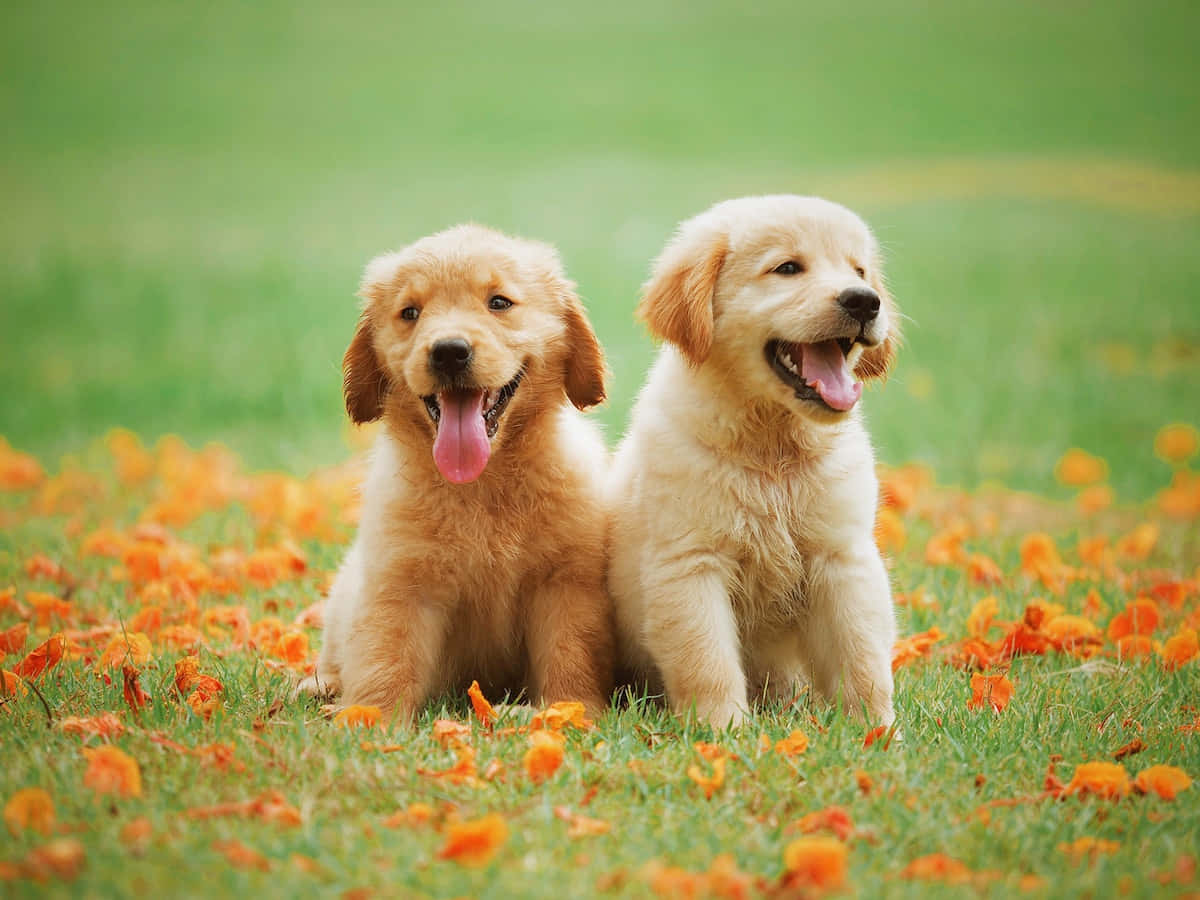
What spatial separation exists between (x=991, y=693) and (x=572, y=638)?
117 cm

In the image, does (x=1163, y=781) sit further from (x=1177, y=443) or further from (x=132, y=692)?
(x=1177, y=443)

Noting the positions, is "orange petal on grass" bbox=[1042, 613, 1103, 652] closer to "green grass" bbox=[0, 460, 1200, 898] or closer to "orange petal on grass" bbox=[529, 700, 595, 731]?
"green grass" bbox=[0, 460, 1200, 898]

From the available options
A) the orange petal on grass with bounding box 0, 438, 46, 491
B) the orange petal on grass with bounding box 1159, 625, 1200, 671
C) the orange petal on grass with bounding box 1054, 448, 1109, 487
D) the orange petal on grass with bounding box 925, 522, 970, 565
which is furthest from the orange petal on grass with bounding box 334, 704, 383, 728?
the orange petal on grass with bounding box 1054, 448, 1109, 487

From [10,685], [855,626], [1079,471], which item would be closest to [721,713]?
[855,626]

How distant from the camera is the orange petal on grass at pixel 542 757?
282 cm

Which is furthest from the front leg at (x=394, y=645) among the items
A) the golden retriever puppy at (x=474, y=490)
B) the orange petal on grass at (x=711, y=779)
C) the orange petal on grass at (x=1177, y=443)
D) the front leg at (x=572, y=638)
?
the orange petal on grass at (x=1177, y=443)

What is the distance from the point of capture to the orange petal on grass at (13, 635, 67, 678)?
139 inches

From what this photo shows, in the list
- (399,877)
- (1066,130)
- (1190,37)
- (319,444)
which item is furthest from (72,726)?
(1190,37)

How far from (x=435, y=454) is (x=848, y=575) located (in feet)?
3.79

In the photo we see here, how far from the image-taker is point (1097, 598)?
446 cm

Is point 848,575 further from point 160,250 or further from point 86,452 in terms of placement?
point 160,250

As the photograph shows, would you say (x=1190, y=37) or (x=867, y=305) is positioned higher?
(x=1190, y=37)

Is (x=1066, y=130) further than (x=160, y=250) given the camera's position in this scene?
Yes

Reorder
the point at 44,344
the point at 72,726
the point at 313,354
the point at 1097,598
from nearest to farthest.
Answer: the point at 72,726, the point at 1097,598, the point at 313,354, the point at 44,344
